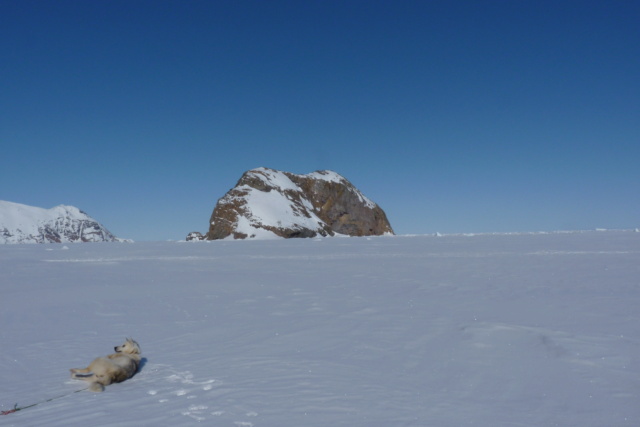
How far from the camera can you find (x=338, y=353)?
6395mm

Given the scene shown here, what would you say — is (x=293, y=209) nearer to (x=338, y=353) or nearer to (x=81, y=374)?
(x=338, y=353)

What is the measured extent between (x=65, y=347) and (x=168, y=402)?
3.47 m

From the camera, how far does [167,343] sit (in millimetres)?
7215

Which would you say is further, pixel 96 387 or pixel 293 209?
pixel 293 209

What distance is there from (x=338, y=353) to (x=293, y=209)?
8518cm

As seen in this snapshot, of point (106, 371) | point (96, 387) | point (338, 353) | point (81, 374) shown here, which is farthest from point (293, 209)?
point (96, 387)

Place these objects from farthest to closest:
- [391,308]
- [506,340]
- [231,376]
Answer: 1. [391,308]
2. [506,340]
3. [231,376]

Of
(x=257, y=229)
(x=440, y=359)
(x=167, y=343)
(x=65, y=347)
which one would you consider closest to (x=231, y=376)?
(x=167, y=343)

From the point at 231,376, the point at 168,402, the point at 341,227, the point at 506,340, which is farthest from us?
the point at 341,227

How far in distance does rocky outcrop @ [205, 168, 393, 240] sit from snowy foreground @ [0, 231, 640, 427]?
7003 centimetres

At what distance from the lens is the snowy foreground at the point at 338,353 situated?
14.4 ft

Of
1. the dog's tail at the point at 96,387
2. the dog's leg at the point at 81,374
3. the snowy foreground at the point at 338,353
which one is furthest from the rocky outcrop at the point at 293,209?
the dog's tail at the point at 96,387

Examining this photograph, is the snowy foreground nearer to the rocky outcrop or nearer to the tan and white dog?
the tan and white dog

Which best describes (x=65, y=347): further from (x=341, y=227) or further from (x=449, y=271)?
(x=341, y=227)
